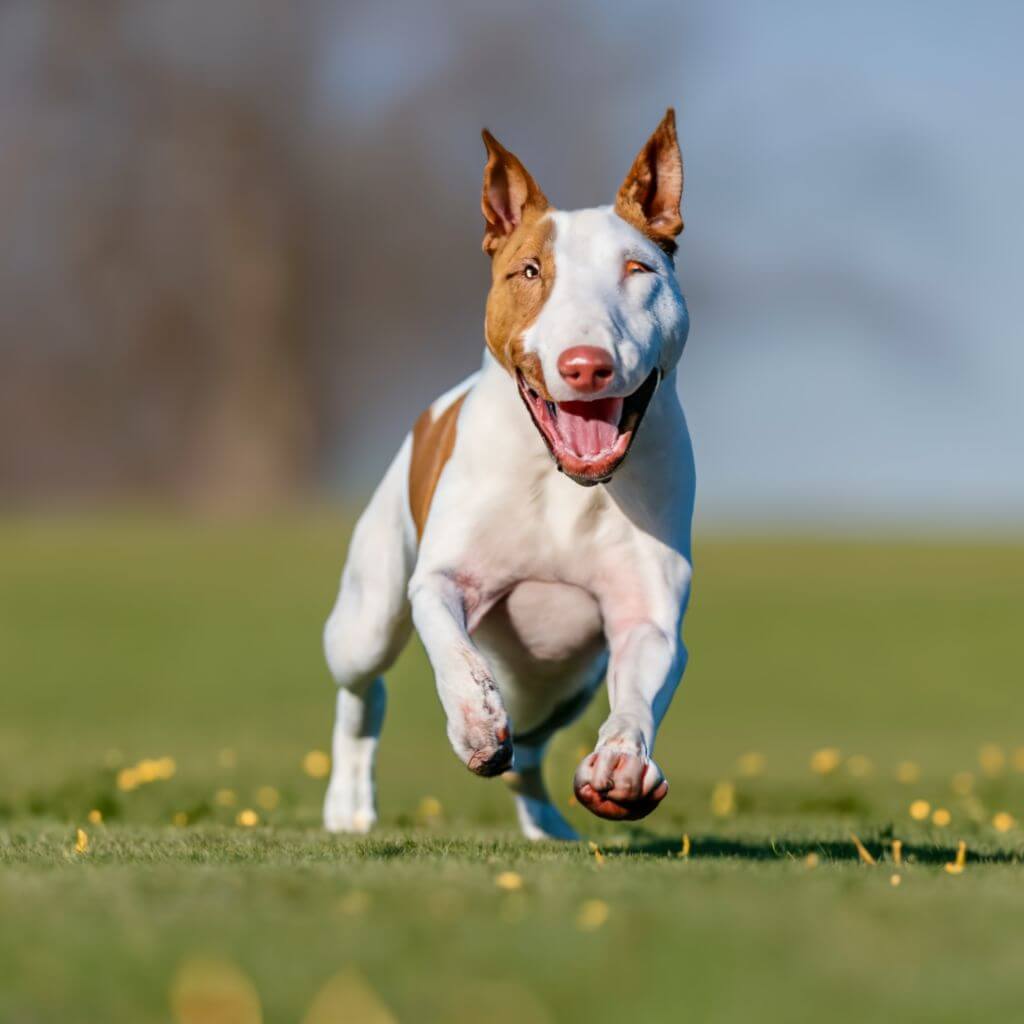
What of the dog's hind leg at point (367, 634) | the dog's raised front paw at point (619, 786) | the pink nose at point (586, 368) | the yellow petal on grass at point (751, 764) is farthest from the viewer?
the yellow petal on grass at point (751, 764)

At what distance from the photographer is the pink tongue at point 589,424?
436cm

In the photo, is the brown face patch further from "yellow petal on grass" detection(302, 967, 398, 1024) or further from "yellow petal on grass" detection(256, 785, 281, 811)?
"yellow petal on grass" detection(256, 785, 281, 811)

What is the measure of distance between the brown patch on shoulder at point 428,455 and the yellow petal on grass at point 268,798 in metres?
2.17

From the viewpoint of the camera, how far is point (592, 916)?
9.91 feet

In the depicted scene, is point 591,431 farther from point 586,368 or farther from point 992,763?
point 992,763

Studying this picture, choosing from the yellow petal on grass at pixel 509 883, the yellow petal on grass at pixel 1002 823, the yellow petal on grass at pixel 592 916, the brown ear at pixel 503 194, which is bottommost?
the yellow petal on grass at pixel 592 916

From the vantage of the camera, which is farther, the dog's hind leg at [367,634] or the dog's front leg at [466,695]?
the dog's hind leg at [367,634]

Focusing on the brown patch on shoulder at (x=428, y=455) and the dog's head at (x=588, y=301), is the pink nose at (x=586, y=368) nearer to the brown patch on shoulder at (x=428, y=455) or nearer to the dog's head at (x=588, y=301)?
the dog's head at (x=588, y=301)

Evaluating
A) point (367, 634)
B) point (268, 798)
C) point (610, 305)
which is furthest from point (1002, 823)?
point (268, 798)

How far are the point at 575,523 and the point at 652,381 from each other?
532 mm

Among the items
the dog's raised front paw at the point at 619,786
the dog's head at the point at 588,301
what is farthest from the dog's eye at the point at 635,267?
the dog's raised front paw at the point at 619,786

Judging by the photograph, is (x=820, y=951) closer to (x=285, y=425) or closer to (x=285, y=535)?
(x=285, y=535)

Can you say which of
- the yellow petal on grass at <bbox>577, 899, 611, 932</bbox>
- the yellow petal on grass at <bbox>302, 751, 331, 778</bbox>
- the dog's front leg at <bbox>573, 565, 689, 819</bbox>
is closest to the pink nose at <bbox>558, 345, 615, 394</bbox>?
the dog's front leg at <bbox>573, 565, 689, 819</bbox>

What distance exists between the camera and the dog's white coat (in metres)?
4.24
